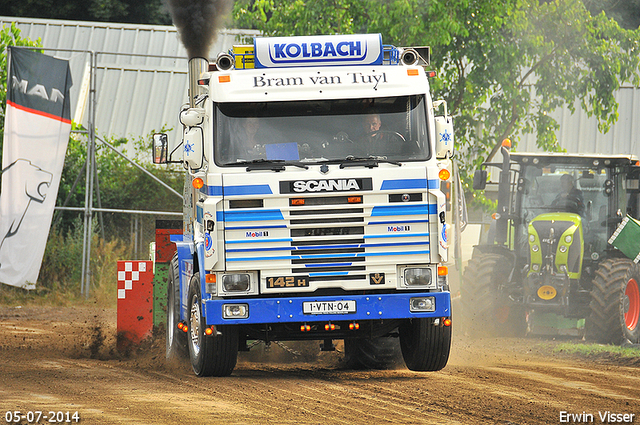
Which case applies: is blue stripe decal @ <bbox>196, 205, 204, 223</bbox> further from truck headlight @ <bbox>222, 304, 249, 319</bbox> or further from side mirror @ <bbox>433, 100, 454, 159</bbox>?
side mirror @ <bbox>433, 100, 454, 159</bbox>

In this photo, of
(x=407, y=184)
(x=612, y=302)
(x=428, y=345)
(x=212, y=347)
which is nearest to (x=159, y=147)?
(x=212, y=347)

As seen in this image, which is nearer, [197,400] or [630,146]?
[197,400]

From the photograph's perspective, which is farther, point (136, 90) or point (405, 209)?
point (136, 90)

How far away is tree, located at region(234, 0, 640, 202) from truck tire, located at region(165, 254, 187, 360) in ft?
31.1

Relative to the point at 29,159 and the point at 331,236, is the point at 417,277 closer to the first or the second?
the point at 331,236

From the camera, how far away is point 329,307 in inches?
363

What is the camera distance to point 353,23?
21.1 metres

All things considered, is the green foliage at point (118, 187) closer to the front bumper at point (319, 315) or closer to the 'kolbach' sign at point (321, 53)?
the 'kolbach' sign at point (321, 53)

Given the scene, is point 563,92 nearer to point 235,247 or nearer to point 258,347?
point 258,347

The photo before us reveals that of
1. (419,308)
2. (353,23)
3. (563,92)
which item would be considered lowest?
(419,308)

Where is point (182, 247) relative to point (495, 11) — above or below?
below

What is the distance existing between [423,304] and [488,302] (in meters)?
5.81

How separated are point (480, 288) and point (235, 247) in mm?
6656

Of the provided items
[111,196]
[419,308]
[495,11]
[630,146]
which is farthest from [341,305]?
[630,146]
